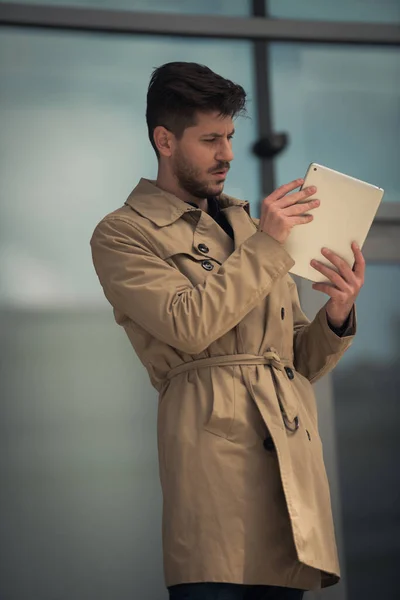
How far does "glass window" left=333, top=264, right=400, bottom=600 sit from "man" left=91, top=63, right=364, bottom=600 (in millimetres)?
1120

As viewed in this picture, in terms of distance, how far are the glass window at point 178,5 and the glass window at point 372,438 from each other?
3.67ft

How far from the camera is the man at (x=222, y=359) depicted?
2059 millimetres

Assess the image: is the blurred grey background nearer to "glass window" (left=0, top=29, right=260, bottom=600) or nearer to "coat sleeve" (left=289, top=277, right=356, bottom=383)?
"glass window" (left=0, top=29, right=260, bottom=600)

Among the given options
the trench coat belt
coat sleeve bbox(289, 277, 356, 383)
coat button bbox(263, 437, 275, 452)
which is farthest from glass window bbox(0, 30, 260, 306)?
coat button bbox(263, 437, 275, 452)

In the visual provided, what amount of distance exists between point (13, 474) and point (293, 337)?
47.9 inches

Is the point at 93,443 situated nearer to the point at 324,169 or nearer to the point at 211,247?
the point at 211,247

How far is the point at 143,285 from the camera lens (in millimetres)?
2143

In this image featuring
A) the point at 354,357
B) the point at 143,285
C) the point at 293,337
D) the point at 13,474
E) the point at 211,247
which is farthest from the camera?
the point at 354,357

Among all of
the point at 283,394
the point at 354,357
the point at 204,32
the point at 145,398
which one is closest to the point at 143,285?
the point at 283,394

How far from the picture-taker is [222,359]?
2.17 m

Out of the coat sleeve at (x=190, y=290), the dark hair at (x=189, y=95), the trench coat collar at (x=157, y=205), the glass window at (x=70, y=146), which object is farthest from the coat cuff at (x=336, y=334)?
the glass window at (x=70, y=146)

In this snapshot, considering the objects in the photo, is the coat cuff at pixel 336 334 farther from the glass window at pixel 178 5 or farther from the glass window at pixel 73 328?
the glass window at pixel 178 5

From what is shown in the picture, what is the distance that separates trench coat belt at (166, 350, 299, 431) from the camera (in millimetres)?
2145

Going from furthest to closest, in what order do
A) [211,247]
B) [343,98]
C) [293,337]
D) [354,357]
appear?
[343,98]
[354,357]
[293,337]
[211,247]
